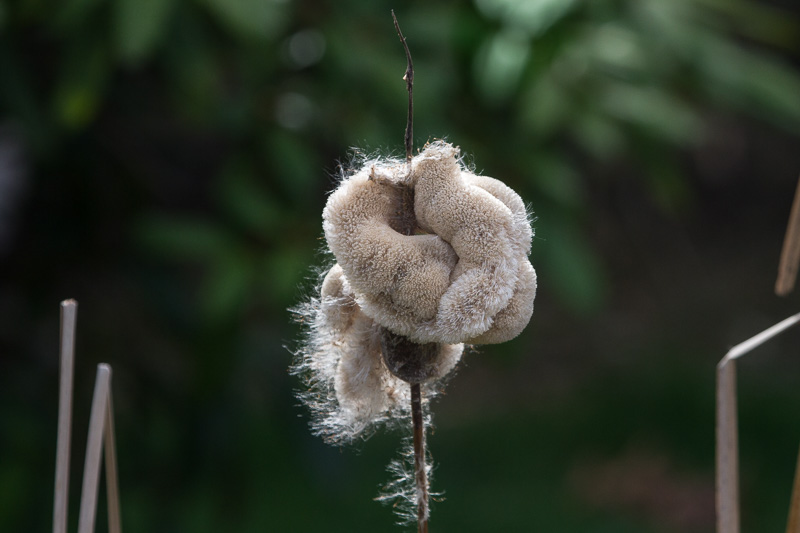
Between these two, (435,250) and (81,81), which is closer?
(435,250)

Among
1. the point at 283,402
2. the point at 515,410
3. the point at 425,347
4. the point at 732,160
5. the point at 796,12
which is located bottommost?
the point at 425,347

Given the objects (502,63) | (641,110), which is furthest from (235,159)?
(641,110)

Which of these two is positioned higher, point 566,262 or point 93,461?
point 566,262

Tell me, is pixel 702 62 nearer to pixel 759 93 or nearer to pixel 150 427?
pixel 759 93

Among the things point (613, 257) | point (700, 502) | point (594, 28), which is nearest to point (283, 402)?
point (594, 28)

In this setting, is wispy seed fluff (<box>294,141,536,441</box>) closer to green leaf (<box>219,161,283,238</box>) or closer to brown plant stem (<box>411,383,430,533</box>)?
brown plant stem (<box>411,383,430,533</box>)

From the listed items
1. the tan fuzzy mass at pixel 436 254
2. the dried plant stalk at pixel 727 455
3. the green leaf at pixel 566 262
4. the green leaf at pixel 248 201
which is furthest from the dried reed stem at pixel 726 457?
the green leaf at pixel 248 201

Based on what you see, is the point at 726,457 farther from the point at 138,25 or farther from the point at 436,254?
the point at 138,25
